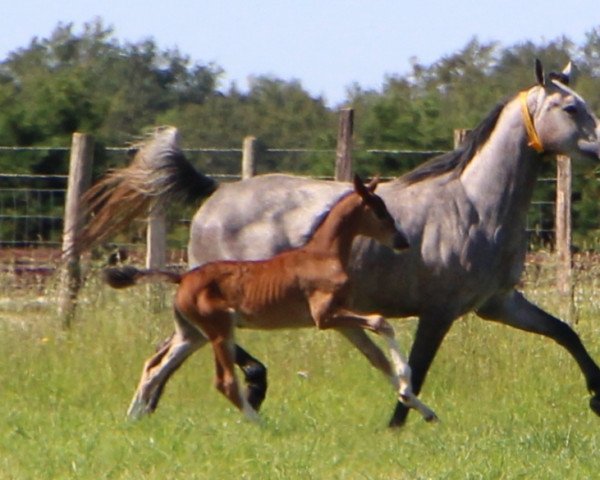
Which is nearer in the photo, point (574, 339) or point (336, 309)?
point (336, 309)

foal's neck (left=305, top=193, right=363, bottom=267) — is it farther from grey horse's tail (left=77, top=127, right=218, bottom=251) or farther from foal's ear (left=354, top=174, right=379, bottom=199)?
grey horse's tail (left=77, top=127, right=218, bottom=251)

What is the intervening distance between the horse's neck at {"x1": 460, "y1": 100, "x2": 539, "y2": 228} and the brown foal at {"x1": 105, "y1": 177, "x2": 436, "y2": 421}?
0.83 metres

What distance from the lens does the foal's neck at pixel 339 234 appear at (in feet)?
30.3

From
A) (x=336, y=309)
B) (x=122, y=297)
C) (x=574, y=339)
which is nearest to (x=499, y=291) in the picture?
(x=574, y=339)

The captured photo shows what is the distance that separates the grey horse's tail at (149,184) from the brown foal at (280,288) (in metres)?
1.25

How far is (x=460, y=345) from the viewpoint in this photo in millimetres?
11758

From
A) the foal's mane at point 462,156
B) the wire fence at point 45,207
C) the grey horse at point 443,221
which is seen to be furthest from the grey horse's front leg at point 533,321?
the wire fence at point 45,207

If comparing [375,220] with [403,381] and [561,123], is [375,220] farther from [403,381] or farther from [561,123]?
[561,123]

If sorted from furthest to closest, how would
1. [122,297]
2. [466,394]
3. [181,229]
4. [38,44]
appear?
[38,44] → [181,229] → [122,297] → [466,394]

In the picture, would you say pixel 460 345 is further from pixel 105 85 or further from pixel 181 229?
pixel 105 85

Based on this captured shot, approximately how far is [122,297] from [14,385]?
1780mm

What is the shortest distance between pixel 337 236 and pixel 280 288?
47 cm

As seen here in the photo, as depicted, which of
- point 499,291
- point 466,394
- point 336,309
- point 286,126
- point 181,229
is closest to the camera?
point 336,309

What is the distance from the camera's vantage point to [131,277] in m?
9.37
